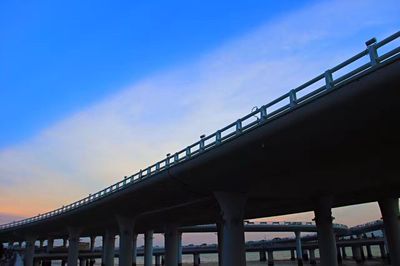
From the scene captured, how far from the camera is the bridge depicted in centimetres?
1894

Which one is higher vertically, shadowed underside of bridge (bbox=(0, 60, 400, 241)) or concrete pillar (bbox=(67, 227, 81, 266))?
shadowed underside of bridge (bbox=(0, 60, 400, 241))

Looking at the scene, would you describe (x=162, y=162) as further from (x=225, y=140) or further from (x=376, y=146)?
(x=376, y=146)

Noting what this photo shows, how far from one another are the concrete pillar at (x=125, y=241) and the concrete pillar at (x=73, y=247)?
2038cm

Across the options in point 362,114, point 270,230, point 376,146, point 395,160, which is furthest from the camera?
point 270,230

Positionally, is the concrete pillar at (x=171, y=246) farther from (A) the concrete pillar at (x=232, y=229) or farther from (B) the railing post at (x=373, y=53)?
(B) the railing post at (x=373, y=53)

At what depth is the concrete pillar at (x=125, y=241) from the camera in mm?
50844

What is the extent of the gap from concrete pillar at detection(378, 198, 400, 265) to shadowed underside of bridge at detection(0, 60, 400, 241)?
1.45 meters

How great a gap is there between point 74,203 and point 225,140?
39820 mm

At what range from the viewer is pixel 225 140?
27656 mm

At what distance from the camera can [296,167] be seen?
2792 cm

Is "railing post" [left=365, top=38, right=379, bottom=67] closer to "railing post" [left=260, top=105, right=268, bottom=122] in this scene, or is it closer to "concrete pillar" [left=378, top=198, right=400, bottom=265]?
"railing post" [left=260, top=105, right=268, bottom=122]

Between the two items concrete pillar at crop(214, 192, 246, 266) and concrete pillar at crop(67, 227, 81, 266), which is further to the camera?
concrete pillar at crop(67, 227, 81, 266)

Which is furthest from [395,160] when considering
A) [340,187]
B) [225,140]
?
[225,140]

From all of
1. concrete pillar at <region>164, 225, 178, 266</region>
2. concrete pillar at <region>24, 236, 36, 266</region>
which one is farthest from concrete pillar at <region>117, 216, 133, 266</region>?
concrete pillar at <region>24, 236, 36, 266</region>
